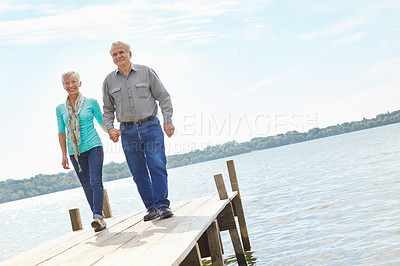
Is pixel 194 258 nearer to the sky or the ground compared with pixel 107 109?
nearer to the ground

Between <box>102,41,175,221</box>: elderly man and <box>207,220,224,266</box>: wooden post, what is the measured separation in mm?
660

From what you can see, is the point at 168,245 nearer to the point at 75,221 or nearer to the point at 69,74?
the point at 69,74

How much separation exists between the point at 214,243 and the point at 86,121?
2086 mm

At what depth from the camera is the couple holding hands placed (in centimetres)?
522

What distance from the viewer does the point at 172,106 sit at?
17.6ft

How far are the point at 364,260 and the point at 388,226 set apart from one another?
2121 millimetres

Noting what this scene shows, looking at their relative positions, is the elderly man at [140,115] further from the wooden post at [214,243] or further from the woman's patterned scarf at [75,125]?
the wooden post at [214,243]

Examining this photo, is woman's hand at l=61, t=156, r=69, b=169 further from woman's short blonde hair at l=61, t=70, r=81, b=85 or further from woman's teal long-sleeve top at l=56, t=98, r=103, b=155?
woman's short blonde hair at l=61, t=70, r=81, b=85

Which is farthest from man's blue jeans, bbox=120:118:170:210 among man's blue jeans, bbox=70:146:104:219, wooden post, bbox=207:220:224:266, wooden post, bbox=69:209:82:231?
wooden post, bbox=69:209:82:231

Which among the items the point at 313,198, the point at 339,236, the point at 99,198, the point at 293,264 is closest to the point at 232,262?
the point at 293,264

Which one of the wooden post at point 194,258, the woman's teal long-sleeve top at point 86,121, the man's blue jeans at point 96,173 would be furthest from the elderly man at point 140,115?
the wooden post at point 194,258

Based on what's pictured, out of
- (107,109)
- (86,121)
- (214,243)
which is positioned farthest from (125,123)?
(214,243)

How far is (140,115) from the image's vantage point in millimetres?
5219

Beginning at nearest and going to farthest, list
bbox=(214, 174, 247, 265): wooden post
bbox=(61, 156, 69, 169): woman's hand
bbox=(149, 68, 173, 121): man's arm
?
bbox=(149, 68, 173, 121): man's arm → bbox=(61, 156, 69, 169): woman's hand → bbox=(214, 174, 247, 265): wooden post
